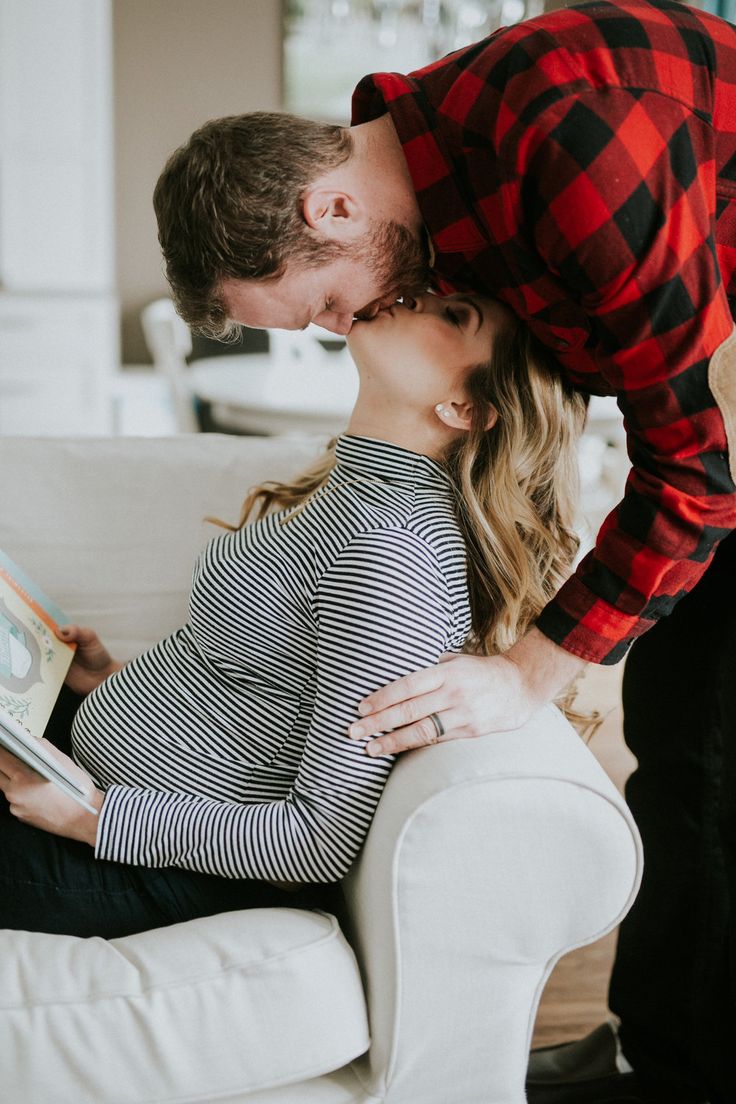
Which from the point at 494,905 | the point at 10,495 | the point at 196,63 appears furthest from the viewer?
the point at 196,63

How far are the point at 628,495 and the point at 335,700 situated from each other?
37 centimetres

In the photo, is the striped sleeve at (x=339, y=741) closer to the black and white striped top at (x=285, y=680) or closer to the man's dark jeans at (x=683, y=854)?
the black and white striped top at (x=285, y=680)

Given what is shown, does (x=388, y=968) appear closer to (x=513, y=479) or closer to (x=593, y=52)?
(x=513, y=479)

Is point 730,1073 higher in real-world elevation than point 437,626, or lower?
lower

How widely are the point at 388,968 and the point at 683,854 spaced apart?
Answer: 54 centimetres

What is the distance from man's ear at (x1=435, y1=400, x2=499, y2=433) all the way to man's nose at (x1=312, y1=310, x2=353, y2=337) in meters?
0.14

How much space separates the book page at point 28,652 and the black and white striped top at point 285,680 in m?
0.07

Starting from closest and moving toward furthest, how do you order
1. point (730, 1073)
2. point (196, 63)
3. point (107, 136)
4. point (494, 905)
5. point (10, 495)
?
point (494, 905) < point (730, 1073) < point (10, 495) < point (107, 136) < point (196, 63)

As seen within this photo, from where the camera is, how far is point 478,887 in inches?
39.9

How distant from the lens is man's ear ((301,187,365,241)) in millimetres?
1067

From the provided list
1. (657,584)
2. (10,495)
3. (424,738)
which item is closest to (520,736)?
(424,738)

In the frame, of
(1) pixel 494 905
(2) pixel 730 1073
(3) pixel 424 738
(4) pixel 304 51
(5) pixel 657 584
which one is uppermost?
Result: (4) pixel 304 51

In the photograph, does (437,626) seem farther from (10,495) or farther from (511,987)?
(10,495)

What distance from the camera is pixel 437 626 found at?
1.08 meters
